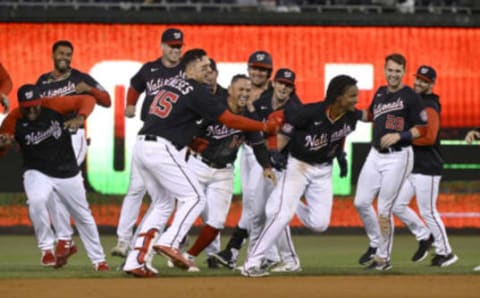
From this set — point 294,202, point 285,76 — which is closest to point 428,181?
point 285,76

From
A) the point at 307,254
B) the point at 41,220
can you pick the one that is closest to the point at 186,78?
the point at 41,220

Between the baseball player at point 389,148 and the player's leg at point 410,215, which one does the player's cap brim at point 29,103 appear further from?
the player's leg at point 410,215

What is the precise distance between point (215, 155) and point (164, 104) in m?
1.41

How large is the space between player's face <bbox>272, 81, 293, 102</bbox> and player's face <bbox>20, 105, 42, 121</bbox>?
8.20ft

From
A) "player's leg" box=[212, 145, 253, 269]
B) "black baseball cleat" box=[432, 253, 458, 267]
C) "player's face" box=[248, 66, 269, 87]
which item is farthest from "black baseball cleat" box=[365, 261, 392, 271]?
"player's face" box=[248, 66, 269, 87]

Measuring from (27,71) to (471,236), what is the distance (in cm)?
723

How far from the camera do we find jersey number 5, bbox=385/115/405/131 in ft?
46.7

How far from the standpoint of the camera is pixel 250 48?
20.4m

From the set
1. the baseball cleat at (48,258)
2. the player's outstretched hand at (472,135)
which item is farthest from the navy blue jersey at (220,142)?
the player's outstretched hand at (472,135)

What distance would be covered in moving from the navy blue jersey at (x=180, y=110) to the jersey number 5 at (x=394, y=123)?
239cm

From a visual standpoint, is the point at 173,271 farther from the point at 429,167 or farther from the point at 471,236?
the point at 471,236

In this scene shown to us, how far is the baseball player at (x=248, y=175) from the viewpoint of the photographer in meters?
14.1

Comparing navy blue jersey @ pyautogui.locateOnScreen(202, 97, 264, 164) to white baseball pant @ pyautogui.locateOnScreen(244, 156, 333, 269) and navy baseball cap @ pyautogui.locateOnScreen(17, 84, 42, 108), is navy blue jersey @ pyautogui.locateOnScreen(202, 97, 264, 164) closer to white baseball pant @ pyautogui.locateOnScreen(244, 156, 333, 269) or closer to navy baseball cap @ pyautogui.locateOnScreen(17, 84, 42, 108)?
white baseball pant @ pyautogui.locateOnScreen(244, 156, 333, 269)

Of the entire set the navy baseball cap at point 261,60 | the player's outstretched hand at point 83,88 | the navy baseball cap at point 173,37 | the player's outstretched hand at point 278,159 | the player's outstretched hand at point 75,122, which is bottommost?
the player's outstretched hand at point 278,159
